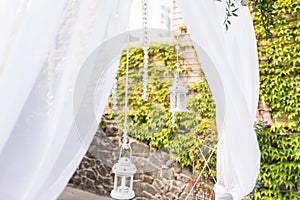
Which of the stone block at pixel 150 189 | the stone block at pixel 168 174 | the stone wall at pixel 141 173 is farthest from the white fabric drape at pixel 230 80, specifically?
the stone block at pixel 150 189

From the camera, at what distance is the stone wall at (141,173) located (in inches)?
147

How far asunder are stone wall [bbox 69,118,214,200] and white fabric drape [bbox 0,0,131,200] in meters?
2.69

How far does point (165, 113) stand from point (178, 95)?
1.42m

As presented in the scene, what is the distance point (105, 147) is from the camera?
460cm

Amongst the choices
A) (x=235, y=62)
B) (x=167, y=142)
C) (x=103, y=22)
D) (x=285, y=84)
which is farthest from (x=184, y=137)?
(x=103, y=22)

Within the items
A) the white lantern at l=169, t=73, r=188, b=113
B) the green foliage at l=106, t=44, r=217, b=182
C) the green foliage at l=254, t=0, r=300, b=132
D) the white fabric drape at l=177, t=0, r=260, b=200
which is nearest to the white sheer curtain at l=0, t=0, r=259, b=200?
the white fabric drape at l=177, t=0, r=260, b=200

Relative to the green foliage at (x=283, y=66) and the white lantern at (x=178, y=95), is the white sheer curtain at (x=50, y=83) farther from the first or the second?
the green foliage at (x=283, y=66)

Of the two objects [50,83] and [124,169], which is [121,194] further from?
[50,83]

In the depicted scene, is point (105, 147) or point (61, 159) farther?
point (105, 147)

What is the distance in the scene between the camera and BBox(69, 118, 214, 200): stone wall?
12.3ft

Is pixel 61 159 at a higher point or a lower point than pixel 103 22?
lower

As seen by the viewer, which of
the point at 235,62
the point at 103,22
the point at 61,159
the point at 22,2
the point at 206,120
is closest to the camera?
the point at 22,2

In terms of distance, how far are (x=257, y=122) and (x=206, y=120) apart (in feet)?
1.84

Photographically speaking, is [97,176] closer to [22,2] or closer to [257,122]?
[257,122]
